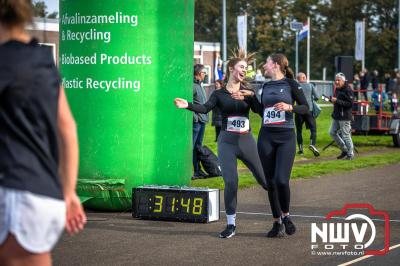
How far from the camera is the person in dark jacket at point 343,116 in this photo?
66.5ft

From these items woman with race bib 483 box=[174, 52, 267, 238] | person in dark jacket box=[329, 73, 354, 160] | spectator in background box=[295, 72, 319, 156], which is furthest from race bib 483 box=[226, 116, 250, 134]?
spectator in background box=[295, 72, 319, 156]

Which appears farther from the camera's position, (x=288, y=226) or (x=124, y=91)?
(x=124, y=91)

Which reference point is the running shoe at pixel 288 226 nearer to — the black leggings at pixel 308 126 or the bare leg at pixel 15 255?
the bare leg at pixel 15 255

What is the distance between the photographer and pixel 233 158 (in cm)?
991

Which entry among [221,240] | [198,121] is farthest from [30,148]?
[198,121]

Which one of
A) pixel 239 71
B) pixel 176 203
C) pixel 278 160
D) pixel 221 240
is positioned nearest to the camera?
pixel 221 240

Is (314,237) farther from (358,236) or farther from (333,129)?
(333,129)

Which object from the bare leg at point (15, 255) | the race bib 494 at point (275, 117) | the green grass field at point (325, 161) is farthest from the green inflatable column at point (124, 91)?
the bare leg at point (15, 255)

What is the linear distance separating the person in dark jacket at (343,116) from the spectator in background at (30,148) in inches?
656

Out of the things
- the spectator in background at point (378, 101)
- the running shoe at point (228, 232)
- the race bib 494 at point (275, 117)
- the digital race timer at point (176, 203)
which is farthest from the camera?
the spectator in background at point (378, 101)

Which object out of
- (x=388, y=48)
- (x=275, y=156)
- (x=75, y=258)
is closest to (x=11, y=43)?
(x=75, y=258)

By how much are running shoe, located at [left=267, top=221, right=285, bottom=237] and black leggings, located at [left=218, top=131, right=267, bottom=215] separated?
1.52ft

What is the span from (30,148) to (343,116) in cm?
1734

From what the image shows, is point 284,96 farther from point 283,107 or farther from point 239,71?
point 239,71
